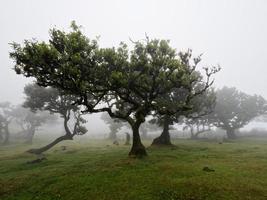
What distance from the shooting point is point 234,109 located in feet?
275

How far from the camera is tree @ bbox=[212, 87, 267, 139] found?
81.9 m

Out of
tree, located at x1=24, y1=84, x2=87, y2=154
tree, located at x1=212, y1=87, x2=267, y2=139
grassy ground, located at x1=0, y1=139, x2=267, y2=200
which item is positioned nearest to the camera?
grassy ground, located at x1=0, y1=139, x2=267, y2=200

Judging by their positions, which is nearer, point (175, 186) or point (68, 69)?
point (175, 186)

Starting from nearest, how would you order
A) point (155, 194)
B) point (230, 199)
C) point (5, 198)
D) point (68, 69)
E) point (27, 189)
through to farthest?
1. point (230, 199)
2. point (155, 194)
3. point (5, 198)
4. point (27, 189)
5. point (68, 69)

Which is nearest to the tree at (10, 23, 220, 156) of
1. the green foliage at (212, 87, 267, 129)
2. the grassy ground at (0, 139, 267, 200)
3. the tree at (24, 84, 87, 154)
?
the grassy ground at (0, 139, 267, 200)

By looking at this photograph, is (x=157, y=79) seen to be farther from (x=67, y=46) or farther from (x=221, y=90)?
(x=221, y=90)

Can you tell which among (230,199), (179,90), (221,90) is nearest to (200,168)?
(230,199)

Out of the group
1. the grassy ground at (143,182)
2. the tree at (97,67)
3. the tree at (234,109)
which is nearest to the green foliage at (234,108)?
the tree at (234,109)

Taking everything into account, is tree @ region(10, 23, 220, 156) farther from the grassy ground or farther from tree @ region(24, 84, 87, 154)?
tree @ region(24, 84, 87, 154)

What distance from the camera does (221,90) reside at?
92.1 m

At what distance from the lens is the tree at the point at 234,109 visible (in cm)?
8194

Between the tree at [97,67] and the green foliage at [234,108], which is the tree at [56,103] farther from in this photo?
the green foliage at [234,108]

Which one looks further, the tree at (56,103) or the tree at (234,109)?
the tree at (234,109)

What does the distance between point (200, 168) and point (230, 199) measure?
8543mm
